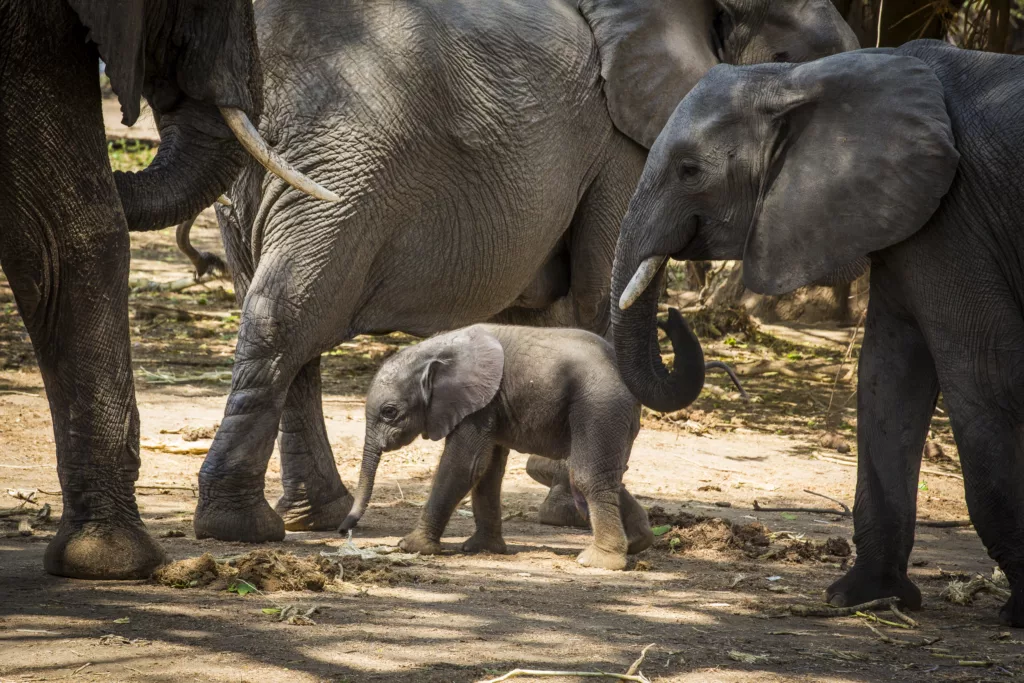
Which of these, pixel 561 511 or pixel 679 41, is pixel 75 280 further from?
pixel 679 41

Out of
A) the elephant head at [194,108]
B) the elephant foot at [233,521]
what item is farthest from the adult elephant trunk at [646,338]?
the elephant foot at [233,521]

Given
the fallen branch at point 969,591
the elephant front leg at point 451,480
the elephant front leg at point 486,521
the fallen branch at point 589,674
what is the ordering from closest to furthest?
1. the fallen branch at point 589,674
2. the fallen branch at point 969,591
3. the elephant front leg at point 451,480
4. the elephant front leg at point 486,521

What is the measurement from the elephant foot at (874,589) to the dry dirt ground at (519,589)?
0.10m

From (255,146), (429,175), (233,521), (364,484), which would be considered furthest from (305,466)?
(255,146)

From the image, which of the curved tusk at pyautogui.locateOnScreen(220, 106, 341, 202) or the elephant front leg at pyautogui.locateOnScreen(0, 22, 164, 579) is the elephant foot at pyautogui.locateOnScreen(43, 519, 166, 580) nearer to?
the elephant front leg at pyautogui.locateOnScreen(0, 22, 164, 579)

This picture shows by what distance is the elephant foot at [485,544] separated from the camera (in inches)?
230

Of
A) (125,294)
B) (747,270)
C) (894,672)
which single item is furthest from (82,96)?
(894,672)

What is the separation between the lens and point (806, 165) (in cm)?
491

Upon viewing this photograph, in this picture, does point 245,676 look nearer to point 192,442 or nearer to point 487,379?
point 487,379

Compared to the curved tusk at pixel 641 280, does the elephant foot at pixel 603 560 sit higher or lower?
lower

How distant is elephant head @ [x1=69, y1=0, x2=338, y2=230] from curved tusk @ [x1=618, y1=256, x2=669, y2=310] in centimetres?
113

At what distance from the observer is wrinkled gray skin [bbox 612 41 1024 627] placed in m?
4.70

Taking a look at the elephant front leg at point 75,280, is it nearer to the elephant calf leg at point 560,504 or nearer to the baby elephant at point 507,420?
the baby elephant at point 507,420

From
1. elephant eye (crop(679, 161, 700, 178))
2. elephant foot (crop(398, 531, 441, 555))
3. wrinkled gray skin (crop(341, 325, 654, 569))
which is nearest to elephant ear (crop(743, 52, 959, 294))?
elephant eye (crop(679, 161, 700, 178))
